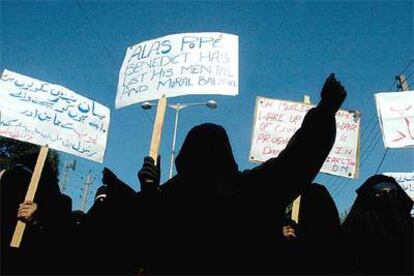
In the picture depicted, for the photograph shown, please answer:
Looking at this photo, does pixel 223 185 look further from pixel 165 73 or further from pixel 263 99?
pixel 263 99

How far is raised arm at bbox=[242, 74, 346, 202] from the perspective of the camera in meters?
1.89

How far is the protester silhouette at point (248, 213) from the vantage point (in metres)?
1.89

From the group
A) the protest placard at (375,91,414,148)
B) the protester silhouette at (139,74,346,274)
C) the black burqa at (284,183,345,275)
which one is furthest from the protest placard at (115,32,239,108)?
the protester silhouette at (139,74,346,274)

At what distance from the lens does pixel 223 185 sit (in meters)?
2.08

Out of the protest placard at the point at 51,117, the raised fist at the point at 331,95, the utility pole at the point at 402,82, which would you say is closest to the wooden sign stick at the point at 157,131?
the protest placard at the point at 51,117

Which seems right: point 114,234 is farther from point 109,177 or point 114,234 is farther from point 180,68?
point 180,68

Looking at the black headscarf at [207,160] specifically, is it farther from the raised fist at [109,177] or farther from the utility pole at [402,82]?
the utility pole at [402,82]

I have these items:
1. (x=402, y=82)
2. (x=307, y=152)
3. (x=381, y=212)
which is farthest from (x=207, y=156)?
(x=402, y=82)

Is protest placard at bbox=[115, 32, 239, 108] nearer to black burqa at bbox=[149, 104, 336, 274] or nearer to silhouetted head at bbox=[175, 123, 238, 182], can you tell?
silhouetted head at bbox=[175, 123, 238, 182]

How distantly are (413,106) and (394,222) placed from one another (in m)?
2.30

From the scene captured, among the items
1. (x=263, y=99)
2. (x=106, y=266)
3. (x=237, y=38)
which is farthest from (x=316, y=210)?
(x=106, y=266)

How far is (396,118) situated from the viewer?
5246mm

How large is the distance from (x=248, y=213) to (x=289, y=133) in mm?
3205

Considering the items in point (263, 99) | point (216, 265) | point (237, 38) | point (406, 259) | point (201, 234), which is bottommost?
point (216, 265)
